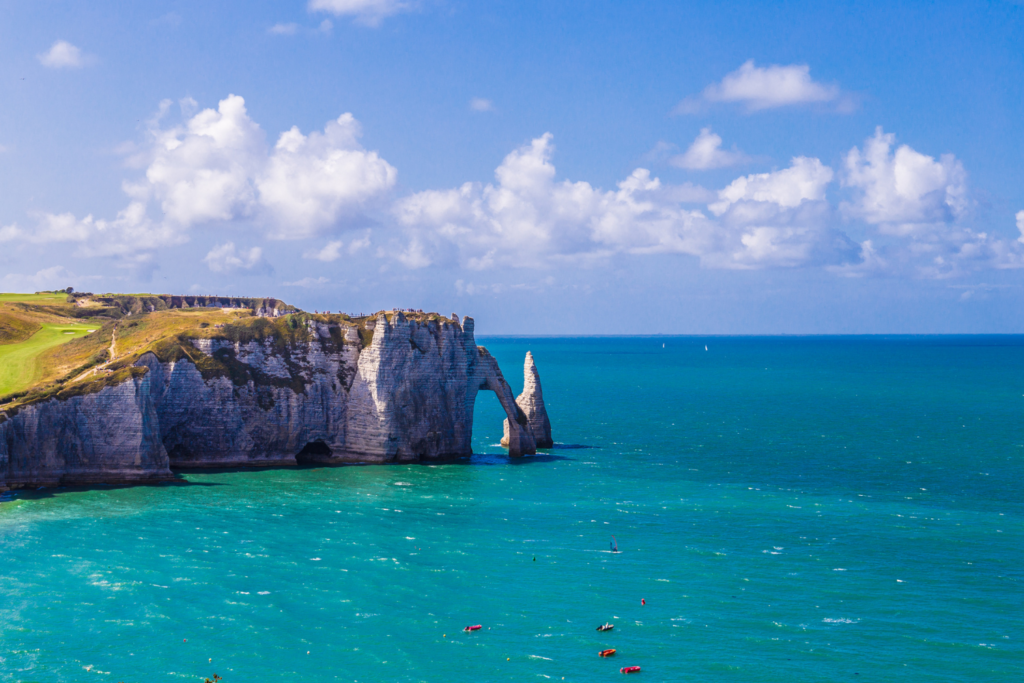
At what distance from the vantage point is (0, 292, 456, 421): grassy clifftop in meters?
75.5

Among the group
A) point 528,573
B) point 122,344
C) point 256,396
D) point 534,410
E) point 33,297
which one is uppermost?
point 33,297

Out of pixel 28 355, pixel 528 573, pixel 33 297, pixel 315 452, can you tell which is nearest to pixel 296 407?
pixel 315 452

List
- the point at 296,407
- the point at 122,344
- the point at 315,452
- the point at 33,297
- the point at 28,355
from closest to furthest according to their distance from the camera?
the point at 296,407, the point at 315,452, the point at 122,344, the point at 28,355, the point at 33,297

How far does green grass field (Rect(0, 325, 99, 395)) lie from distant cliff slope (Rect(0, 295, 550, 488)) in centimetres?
183

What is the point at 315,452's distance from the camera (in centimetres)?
8800

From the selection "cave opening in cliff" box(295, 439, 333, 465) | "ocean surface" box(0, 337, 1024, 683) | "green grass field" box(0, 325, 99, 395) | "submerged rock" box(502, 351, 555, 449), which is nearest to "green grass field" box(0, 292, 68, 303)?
"green grass field" box(0, 325, 99, 395)

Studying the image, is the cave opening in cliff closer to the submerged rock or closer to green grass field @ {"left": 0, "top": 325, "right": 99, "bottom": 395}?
the submerged rock

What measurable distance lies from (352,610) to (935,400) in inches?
5571

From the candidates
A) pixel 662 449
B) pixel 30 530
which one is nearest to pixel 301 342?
pixel 30 530

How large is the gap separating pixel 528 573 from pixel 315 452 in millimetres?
44971

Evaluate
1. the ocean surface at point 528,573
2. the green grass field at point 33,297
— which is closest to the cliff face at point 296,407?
the ocean surface at point 528,573

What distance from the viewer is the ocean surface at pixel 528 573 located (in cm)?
3784

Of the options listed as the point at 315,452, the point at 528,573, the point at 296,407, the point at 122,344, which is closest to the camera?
the point at 528,573

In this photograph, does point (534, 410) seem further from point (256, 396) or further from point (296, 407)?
point (256, 396)
